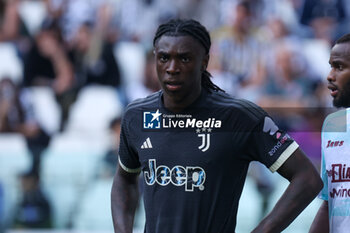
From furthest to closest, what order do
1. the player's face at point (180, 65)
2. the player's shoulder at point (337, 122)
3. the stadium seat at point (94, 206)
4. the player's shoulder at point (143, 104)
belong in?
1. the stadium seat at point (94, 206)
2. the player's shoulder at point (337, 122)
3. the player's shoulder at point (143, 104)
4. the player's face at point (180, 65)

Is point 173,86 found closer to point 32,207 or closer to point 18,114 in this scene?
point 32,207

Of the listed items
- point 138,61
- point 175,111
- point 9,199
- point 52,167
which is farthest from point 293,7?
point 175,111

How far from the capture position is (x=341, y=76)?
11.7ft

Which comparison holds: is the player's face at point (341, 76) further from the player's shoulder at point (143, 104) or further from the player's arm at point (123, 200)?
the player's arm at point (123, 200)

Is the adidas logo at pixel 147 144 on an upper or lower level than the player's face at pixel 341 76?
lower

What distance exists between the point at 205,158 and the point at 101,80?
18.7 feet

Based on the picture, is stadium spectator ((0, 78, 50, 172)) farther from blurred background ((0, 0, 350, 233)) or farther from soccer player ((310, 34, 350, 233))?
soccer player ((310, 34, 350, 233))

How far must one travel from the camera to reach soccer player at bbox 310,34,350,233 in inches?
139

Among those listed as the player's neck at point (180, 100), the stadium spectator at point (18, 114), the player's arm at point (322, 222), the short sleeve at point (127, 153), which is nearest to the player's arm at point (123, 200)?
the short sleeve at point (127, 153)

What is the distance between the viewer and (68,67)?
29.2ft

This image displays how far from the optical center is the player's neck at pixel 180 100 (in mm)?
3357

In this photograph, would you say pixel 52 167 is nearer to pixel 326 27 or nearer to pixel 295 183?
pixel 326 27

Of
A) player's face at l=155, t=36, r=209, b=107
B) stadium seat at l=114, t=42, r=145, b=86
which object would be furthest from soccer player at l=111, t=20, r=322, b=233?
stadium seat at l=114, t=42, r=145, b=86

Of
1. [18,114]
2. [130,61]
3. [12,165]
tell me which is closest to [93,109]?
[130,61]
